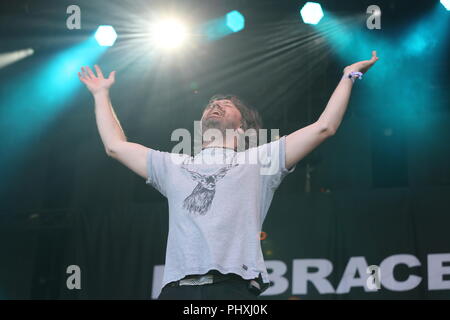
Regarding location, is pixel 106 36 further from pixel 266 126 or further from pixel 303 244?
pixel 303 244

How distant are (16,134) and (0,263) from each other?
5.12 feet

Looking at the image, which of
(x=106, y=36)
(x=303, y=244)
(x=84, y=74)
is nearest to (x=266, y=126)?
(x=303, y=244)

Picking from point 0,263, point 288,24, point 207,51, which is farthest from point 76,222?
point 288,24

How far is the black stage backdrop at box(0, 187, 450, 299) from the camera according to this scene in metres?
5.91

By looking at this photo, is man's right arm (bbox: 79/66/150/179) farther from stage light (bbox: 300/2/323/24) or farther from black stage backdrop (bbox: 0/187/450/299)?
black stage backdrop (bbox: 0/187/450/299)

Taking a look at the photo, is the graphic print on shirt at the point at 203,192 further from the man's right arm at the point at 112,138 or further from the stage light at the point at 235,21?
the stage light at the point at 235,21

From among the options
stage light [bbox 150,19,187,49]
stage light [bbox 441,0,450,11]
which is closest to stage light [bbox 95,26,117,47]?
stage light [bbox 150,19,187,49]

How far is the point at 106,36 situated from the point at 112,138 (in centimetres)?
369

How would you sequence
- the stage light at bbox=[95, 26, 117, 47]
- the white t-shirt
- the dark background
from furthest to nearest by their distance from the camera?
the stage light at bbox=[95, 26, 117, 47], the dark background, the white t-shirt

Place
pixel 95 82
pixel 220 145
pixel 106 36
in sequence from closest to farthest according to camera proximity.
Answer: pixel 220 145 < pixel 95 82 < pixel 106 36

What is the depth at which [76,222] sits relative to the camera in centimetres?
705

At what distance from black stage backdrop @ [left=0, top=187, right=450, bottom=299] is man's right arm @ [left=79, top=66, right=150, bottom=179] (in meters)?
3.66

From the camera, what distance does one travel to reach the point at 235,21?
6.34m

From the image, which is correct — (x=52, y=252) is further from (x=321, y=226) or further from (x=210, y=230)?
(x=210, y=230)
